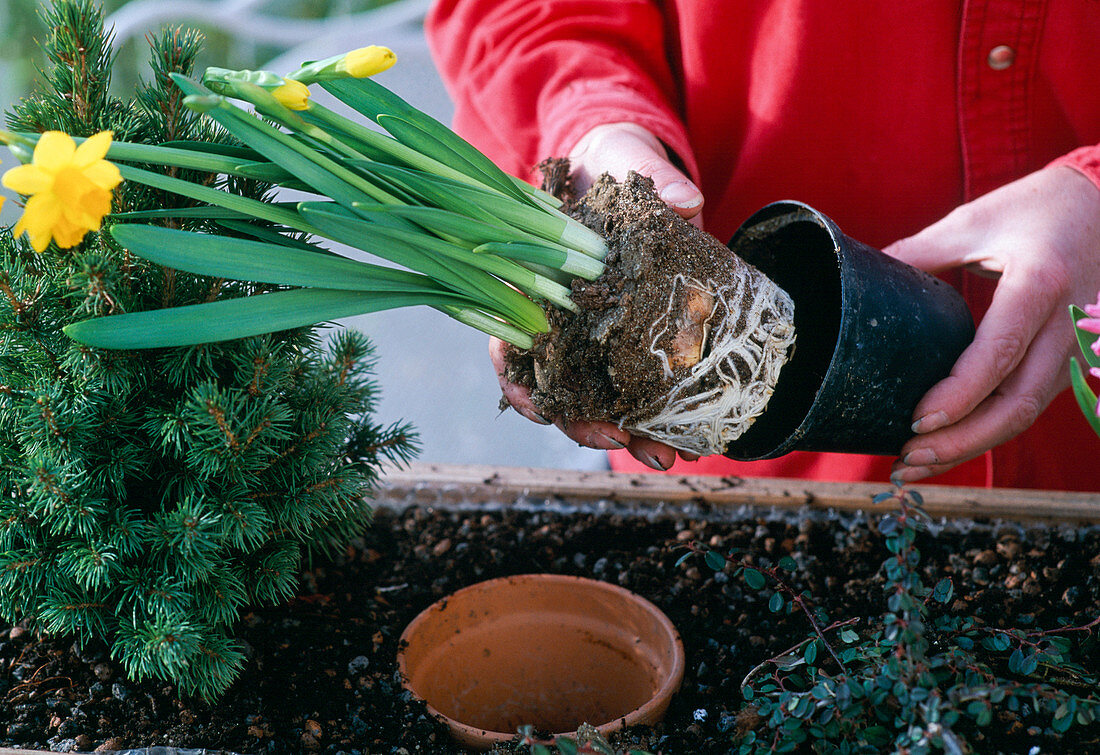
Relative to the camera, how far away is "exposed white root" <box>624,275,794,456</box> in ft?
3.22

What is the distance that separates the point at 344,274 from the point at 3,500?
1.43ft

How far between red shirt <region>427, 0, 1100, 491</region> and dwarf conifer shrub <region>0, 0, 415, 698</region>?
667 millimetres

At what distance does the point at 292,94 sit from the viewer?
0.78 m

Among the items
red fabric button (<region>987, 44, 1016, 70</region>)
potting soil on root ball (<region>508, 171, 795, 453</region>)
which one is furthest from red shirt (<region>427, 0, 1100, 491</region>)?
potting soil on root ball (<region>508, 171, 795, 453</region>)

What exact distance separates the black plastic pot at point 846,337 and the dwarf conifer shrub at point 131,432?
2.06 ft

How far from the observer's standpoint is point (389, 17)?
262 cm

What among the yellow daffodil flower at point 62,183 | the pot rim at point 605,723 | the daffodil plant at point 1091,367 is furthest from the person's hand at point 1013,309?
the yellow daffodil flower at point 62,183

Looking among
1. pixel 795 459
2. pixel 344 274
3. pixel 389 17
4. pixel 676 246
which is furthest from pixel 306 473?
pixel 389 17

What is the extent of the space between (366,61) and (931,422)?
2.63 ft

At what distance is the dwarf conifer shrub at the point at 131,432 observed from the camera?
81cm

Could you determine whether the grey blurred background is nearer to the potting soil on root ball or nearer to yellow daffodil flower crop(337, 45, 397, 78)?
the potting soil on root ball

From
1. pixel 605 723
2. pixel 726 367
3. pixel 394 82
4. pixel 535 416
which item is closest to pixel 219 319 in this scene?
pixel 535 416

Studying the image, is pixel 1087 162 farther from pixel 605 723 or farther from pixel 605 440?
pixel 605 723

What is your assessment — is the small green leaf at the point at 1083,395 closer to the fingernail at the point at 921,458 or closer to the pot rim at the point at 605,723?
the fingernail at the point at 921,458
